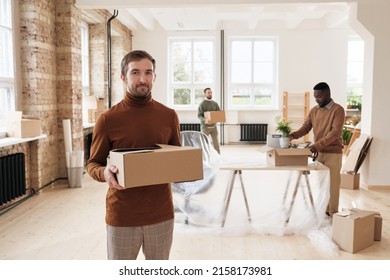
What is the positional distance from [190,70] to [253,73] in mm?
1789

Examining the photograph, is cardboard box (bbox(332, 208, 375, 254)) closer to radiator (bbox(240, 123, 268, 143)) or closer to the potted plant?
the potted plant

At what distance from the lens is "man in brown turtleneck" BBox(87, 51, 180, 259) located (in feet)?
5.96

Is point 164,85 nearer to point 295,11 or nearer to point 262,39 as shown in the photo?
point 262,39

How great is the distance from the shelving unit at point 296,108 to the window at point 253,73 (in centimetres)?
45

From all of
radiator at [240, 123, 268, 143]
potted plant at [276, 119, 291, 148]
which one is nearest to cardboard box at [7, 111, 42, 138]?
potted plant at [276, 119, 291, 148]

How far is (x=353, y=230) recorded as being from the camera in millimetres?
3561

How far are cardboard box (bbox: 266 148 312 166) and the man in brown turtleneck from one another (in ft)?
7.40

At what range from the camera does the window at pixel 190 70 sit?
11828 millimetres

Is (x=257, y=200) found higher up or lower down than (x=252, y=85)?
lower down

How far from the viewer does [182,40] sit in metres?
11.8

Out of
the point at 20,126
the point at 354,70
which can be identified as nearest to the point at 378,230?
the point at 20,126

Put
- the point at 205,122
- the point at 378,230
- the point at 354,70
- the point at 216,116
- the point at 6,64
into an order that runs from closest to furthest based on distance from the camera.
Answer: the point at 378,230 < the point at 6,64 < the point at 216,116 < the point at 205,122 < the point at 354,70

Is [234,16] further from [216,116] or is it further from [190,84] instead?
[216,116]

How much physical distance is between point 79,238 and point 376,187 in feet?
14.0
